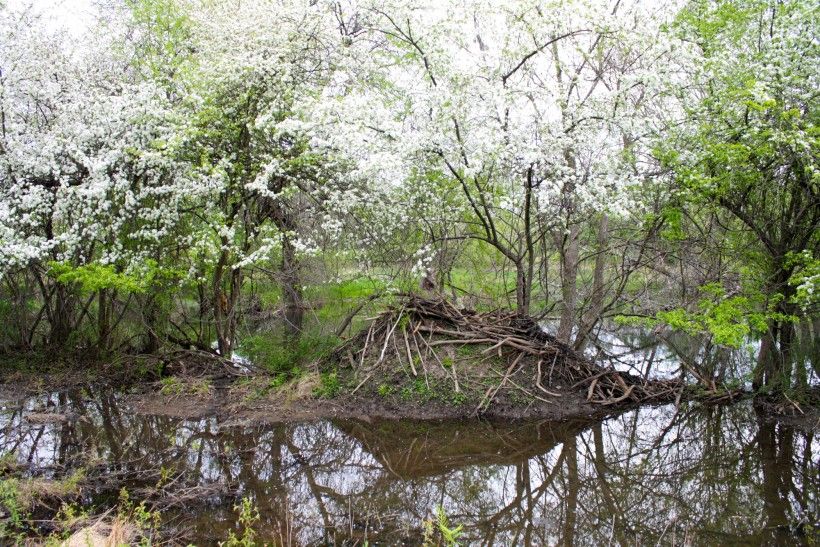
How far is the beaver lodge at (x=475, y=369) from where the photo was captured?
1052 cm

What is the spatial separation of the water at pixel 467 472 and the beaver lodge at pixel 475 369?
47 centimetres

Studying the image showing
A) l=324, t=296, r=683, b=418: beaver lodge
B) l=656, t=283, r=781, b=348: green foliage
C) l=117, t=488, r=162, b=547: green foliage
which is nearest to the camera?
l=117, t=488, r=162, b=547: green foliage

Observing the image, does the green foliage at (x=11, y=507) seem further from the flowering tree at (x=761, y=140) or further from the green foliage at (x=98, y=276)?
the flowering tree at (x=761, y=140)

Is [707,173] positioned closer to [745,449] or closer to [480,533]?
[745,449]

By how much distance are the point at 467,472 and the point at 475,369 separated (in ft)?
9.51

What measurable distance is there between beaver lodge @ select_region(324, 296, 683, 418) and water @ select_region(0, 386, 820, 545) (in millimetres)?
473

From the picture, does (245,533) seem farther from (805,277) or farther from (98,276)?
(805,277)

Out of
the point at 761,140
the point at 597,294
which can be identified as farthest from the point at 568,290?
the point at 761,140

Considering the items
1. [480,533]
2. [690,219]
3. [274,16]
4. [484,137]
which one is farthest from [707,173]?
[274,16]

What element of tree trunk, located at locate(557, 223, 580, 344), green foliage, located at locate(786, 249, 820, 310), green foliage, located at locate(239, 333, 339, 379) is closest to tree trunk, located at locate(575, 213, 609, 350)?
tree trunk, located at locate(557, 223, 580, 344)

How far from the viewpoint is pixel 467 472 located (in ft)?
26.8

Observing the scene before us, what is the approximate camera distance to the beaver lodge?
34.5 feet

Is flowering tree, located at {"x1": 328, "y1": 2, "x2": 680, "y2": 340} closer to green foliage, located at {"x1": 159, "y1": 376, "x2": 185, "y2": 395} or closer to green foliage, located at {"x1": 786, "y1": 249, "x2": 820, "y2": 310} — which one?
green foliage, located at {"x1": 786, "y1": 249, "x2": 820, "y2": 310}

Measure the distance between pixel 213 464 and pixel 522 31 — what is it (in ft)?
26.6
